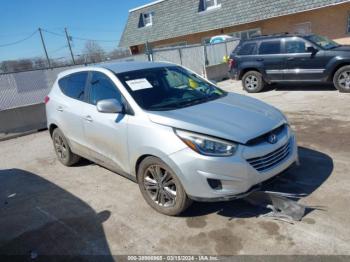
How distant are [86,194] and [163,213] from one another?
1.42m

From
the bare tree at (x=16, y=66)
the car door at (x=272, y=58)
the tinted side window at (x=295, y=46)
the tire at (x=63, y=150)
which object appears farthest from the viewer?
the bare tree at (x=16, y=66)

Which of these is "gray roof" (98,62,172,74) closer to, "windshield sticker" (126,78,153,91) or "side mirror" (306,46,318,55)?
"windshield sticker" (126,78,153,91)

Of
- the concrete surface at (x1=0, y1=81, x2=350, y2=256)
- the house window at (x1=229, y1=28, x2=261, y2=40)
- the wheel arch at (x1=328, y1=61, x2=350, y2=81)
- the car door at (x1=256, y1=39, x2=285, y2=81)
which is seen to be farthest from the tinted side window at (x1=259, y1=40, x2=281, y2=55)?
the house window at (x1=229, y1=28, x2=261, y2=40)

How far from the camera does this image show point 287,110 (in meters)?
8.39

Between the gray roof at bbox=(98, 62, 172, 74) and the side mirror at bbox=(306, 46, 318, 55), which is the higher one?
the gray roof at bbox=(98, 62, 172, 74)

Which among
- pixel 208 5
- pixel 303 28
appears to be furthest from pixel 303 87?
pixel 208 5

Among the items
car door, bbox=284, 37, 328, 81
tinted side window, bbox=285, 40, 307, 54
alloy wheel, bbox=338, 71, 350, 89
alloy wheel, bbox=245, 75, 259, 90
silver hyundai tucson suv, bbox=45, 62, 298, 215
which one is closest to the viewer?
silver hyundai tucson suv, bbox=45, 62, 298, 215

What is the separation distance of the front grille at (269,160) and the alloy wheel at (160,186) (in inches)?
34.8

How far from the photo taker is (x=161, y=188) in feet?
12.6

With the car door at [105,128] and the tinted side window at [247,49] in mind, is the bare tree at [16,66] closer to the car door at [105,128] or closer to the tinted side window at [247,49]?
the tinted side window at [247,49]

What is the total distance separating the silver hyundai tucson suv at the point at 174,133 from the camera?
3.38 metres

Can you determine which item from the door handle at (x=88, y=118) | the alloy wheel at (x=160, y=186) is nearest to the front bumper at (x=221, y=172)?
the alloy wheel at (x=160, y=186)

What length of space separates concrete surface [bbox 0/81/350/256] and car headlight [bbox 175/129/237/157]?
0.82 m

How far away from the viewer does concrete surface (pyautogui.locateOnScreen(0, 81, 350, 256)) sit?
10.8 ft
